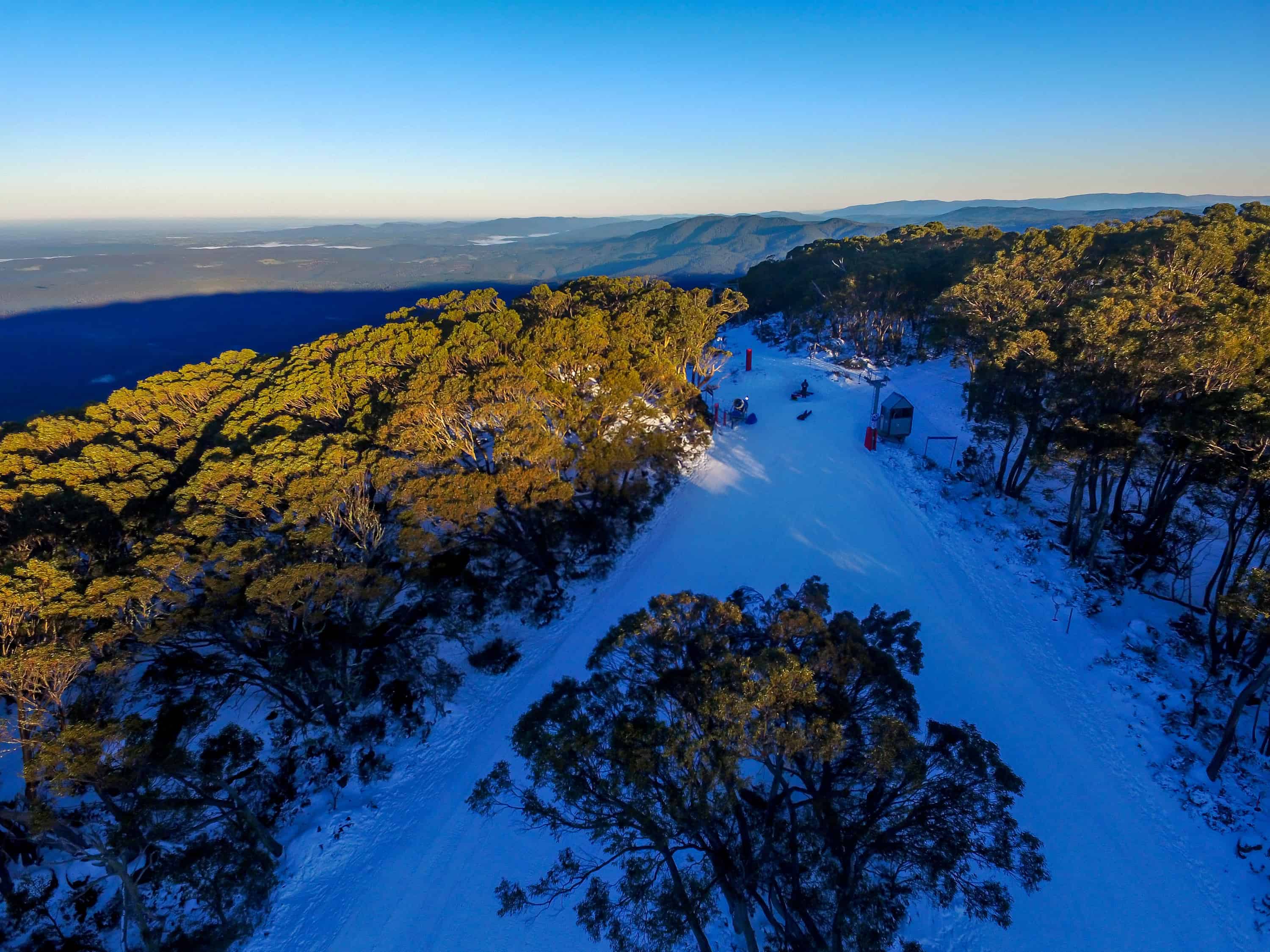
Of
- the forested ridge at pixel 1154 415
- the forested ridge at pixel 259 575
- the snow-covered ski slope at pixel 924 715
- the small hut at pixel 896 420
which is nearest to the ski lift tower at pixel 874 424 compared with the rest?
the small hut at pixel 896 420

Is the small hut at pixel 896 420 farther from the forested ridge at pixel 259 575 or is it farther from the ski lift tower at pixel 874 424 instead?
the forested ridge at pixel 259 575

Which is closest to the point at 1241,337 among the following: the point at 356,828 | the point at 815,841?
the point at 815,841

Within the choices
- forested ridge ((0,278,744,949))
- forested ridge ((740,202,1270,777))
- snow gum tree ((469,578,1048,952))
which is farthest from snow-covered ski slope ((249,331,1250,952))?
forested ridge ((740,202,1270,777))

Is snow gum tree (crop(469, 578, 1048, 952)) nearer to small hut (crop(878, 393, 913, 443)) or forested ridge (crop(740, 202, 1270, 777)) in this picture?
forested ridge (crop(740, 202, 1270, 777))

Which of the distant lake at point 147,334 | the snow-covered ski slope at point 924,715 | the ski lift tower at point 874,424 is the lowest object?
the snow-covered ski slope at point 924,715

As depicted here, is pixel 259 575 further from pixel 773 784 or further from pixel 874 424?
pixel 874 424

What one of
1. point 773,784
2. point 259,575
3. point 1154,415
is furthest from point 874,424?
point 259,575

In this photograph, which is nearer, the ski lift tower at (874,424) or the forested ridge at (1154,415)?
the forested ridge at (1154,415)
